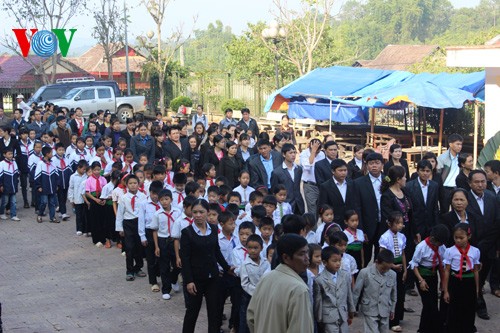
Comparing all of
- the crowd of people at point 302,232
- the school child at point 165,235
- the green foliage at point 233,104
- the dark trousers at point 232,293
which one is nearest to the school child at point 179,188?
the crowd of people at point 302,232

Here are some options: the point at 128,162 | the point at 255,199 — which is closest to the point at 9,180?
the point at 128,162

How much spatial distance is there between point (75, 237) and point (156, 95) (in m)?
23.0

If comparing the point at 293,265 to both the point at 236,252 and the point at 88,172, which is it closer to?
the point at 236,252

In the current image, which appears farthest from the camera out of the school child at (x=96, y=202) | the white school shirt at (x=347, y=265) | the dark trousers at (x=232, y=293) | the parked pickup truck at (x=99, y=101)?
the parked pickup truck at (x=99, y=101)

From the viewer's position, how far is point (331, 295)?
686 centimetres

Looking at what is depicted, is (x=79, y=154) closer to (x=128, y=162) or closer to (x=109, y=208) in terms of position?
(x=128, y=162)

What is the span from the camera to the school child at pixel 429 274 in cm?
789

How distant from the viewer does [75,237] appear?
13.0m

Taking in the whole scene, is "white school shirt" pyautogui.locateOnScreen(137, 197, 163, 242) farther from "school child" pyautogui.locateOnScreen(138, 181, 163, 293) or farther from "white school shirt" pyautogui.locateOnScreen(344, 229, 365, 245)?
"white school shirt" pyautogui.locateOnScreen(344, 229, 365, 245)

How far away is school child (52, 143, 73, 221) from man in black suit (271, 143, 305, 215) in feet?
16.4

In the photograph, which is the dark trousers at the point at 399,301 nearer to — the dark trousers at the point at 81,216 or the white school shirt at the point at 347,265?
the white school shirt at the point at 347,265

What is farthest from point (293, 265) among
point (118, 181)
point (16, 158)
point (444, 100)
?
point (444, 100)

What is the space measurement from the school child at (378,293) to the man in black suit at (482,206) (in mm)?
1648

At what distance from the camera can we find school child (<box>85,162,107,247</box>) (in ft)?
40.5
